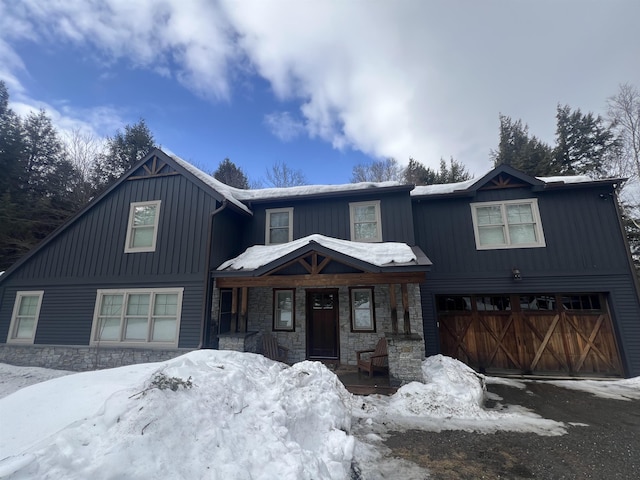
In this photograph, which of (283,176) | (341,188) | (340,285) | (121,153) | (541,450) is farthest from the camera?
(283,176)

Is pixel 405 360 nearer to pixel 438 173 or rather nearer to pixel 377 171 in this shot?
pixel 438 173

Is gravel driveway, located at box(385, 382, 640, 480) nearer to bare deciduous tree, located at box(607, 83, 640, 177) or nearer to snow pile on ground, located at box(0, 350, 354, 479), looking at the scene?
snow pile on ground, located at box(0, 350, 354, 479)

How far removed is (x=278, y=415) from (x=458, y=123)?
678 inches

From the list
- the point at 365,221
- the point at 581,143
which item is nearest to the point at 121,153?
the point at 365,221

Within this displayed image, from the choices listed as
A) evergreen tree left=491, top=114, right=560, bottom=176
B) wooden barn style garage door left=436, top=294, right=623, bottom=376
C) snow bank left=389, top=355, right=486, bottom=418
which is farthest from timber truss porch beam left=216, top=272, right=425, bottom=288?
evergreen tree left=491, top=114, right=560, bottom=176

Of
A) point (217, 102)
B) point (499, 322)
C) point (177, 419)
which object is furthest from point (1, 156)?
point (499, 322)

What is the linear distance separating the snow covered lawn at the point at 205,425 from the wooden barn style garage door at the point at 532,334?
353cm

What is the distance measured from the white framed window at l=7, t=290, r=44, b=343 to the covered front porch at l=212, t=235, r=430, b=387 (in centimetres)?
655

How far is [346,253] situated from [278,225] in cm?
394

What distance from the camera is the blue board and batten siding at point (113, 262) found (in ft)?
27.5

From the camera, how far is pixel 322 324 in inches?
347

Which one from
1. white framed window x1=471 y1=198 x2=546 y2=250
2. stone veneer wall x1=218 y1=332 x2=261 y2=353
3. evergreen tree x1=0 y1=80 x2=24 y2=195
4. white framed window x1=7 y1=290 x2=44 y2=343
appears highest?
evergreen tree x1=0 y1=80 x2=24 y2=195

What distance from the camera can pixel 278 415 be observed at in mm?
3412

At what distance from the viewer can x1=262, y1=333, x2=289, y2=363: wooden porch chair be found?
8039 millimetres
